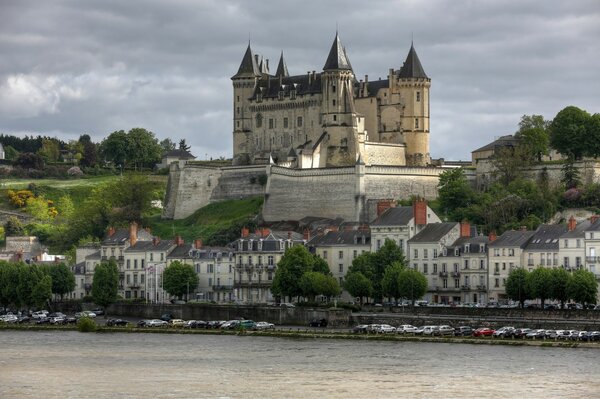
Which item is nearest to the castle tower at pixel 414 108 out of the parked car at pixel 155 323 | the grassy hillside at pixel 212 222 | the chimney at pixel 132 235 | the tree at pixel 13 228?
the grassy hillside at pixel 212 222

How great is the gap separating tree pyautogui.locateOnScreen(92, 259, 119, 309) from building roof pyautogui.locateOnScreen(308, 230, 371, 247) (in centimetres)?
1300

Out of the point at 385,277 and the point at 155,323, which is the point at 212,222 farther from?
the point at 385,277

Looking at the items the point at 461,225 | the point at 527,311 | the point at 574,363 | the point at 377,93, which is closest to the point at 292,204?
the point at 377,93

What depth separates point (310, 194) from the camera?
125375 mm

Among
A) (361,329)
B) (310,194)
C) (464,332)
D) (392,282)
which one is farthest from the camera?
(310,194)

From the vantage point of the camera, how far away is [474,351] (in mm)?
74625

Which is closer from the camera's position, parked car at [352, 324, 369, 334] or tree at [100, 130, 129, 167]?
parked car at [352, 324, 369, 334]

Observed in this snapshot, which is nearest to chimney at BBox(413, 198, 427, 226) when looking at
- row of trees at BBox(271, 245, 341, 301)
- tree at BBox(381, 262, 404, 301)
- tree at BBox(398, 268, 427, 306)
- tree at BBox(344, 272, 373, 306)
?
row of trees at BBox(271, 245, 341, 301)

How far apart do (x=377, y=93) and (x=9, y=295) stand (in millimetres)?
44798

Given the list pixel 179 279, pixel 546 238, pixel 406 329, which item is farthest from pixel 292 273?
pixel 546 238

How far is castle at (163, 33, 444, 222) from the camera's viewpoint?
124688 mm

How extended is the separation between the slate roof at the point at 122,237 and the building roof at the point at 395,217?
19848mm

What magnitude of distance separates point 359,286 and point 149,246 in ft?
71.3

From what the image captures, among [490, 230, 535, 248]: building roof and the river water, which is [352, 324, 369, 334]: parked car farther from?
[490, 230, 535, 248]: building roof
